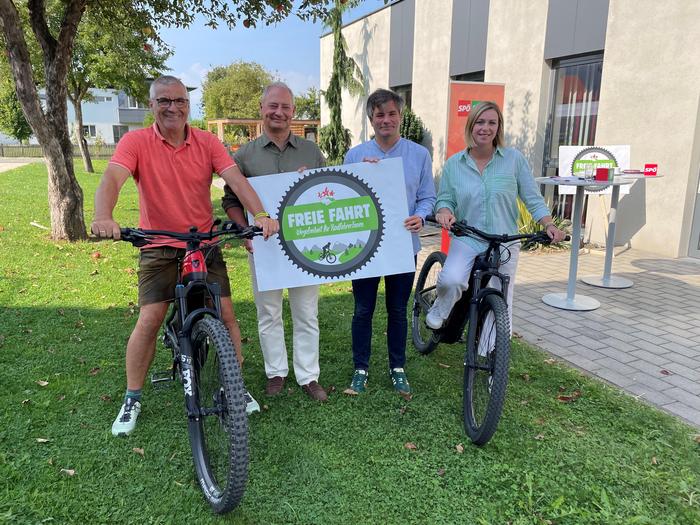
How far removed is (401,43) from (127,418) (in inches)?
523

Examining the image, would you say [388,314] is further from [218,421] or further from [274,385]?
[218,421]

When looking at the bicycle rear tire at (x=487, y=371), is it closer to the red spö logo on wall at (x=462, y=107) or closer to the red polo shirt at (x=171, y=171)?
the red polo shirt at (x=171, y=171)

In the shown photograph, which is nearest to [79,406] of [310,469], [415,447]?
[310,469]

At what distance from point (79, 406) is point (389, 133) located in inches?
110

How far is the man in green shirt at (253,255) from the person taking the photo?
127 inches

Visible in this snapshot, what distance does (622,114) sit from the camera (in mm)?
8047

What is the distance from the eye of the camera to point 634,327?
504 cm

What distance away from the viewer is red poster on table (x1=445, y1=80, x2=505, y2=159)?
597 centimetres

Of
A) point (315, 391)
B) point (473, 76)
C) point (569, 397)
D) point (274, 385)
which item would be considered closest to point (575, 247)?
point (569, 397)

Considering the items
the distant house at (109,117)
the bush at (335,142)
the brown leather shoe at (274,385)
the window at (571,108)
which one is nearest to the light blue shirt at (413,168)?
the brown leather shoe at (274,385)

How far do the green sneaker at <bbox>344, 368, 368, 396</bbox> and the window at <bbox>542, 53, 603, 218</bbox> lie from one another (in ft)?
23.3

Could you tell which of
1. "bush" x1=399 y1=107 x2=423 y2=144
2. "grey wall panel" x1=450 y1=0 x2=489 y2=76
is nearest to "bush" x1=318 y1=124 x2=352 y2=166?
"bush" x1=399 y1=107 x2=423 y2=144

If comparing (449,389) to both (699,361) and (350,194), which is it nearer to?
(350,194)

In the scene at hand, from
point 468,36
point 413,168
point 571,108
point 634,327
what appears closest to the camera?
point 413,168
